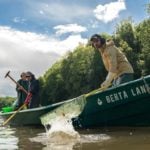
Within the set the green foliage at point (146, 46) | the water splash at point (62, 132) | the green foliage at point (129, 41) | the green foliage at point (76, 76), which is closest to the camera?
the water splash at point (62, 132)

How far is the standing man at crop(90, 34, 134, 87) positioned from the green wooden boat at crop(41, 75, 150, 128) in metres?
0.53

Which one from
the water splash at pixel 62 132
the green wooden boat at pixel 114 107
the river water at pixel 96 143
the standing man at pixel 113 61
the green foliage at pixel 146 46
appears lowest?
the river water at pixel 96 143

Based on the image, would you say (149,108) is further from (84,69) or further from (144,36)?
(84,69)

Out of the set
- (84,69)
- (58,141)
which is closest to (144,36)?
(84,69)

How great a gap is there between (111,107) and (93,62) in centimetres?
4254

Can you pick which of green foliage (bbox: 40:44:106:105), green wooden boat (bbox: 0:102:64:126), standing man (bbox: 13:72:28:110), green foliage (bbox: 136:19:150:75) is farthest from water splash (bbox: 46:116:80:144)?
green foliage (bbox: 40:44:106:105)

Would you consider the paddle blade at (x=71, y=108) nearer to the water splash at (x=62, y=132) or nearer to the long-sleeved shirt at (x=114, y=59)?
the water splash at (x=62, y=132)

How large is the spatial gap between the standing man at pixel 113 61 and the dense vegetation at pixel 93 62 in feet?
100.0

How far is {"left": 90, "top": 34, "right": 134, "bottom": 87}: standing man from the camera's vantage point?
10.7 meters

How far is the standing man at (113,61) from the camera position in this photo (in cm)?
1068

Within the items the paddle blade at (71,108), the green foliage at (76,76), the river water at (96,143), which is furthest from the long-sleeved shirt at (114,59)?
the green foliage at (76,76)

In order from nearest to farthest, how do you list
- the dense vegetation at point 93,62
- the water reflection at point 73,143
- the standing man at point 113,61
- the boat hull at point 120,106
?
the water reflection at point 73,143
the boat hull at point 120,106
the standing man at point 113,61
the dense vegetation at point 93,62

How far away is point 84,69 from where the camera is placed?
203 feet

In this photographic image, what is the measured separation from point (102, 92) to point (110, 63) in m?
0.77
